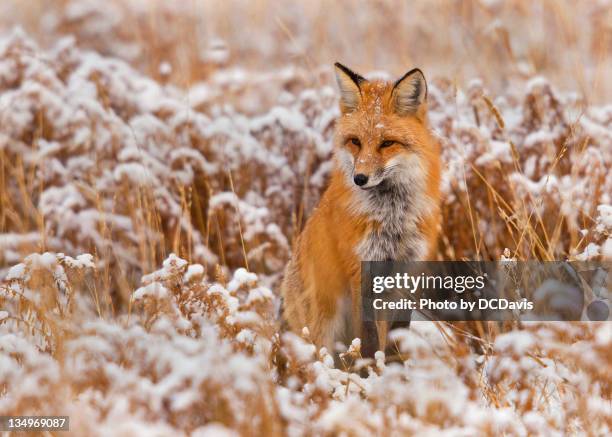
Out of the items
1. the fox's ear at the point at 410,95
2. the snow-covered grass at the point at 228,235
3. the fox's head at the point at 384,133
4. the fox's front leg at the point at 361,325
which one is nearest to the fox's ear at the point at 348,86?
the fox's head at the point at 384,133

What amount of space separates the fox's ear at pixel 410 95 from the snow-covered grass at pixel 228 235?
0.45 m

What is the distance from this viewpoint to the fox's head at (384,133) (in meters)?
4.13

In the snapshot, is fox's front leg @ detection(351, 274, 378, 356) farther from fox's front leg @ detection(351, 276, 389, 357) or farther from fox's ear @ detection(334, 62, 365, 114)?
fox's ear @ detection(334, 62, 365, 114)

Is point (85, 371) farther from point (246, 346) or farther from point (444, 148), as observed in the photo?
point (444, 148)

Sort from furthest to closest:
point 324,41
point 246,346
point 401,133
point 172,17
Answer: point 172,17, point 324,41, point 401,133, point 246,346

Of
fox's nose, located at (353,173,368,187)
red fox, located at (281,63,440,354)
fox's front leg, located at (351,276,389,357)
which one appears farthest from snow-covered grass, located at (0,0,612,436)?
fox's nose, located at (353,173,368,187)

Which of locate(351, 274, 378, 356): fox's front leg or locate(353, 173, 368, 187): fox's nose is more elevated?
locate(353, 173, 368, 187): fox's nose

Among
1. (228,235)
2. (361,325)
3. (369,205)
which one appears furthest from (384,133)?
(228,235)

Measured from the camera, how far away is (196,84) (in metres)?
8.68

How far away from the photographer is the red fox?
4180mm

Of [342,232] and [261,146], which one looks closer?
[342,232]

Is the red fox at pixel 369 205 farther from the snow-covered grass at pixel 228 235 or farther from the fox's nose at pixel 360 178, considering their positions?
the snow-covered grass at pixel 228 235

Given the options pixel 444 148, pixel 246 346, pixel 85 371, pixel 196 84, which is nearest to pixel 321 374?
pixel 246 346

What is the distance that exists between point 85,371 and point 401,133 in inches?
89.9
